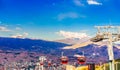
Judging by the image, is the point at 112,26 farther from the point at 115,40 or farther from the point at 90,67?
the point at 90,67

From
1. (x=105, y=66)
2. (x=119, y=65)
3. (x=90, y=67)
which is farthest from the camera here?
Answer: (x=90, y=67)

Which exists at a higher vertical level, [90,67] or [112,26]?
[112,26]

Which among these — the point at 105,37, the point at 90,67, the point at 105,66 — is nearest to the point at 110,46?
the point at 105,37

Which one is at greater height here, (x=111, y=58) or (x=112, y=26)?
(x=112, y=26)

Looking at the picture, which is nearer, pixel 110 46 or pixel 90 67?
pixel 110 46

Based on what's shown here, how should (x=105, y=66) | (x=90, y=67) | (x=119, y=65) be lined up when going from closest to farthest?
(x=119, y=65)
(x=105, y=66)
(x=90, y=67)

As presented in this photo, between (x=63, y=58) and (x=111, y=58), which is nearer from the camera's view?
(x=111, y=58)

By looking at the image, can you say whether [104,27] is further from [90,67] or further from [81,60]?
[90,67]

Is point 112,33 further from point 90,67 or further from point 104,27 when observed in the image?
point 90,67

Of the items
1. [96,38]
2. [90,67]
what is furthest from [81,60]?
[90,67]
